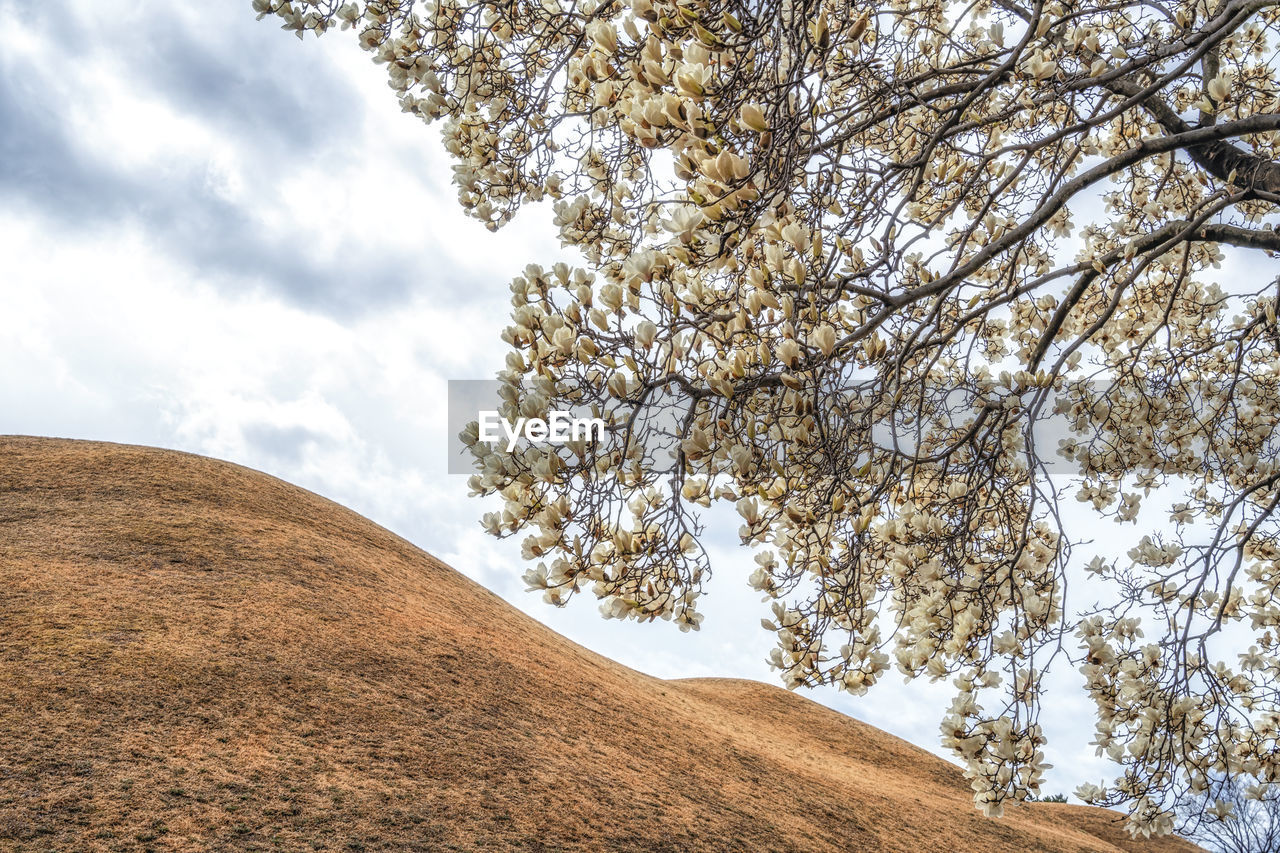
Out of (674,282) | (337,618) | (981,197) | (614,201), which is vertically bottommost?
(337,618)

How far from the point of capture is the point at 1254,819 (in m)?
10.7

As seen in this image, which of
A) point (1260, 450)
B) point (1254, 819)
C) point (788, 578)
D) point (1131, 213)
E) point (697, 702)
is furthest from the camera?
point (1254, 819)

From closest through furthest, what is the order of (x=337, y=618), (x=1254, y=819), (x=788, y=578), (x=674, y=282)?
(x=674, y=282)
(x=788, y=578)
(x=337, y=618)
(x=1254, y=819)

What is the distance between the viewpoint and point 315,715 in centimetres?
509

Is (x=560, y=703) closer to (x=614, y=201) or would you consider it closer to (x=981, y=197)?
(x=614, y=201)

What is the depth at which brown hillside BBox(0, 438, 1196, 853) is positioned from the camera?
A: 4.16 meters

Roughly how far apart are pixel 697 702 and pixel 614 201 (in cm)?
711

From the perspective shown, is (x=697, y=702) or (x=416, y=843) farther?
(x=697, y=702)

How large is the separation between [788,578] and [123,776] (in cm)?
353

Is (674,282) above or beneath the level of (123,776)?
above

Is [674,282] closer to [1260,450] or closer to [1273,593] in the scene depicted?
[1260,450]

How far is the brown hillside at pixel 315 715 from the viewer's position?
4164 mm

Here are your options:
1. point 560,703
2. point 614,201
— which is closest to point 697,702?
point 560,703

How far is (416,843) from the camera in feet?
13.5
